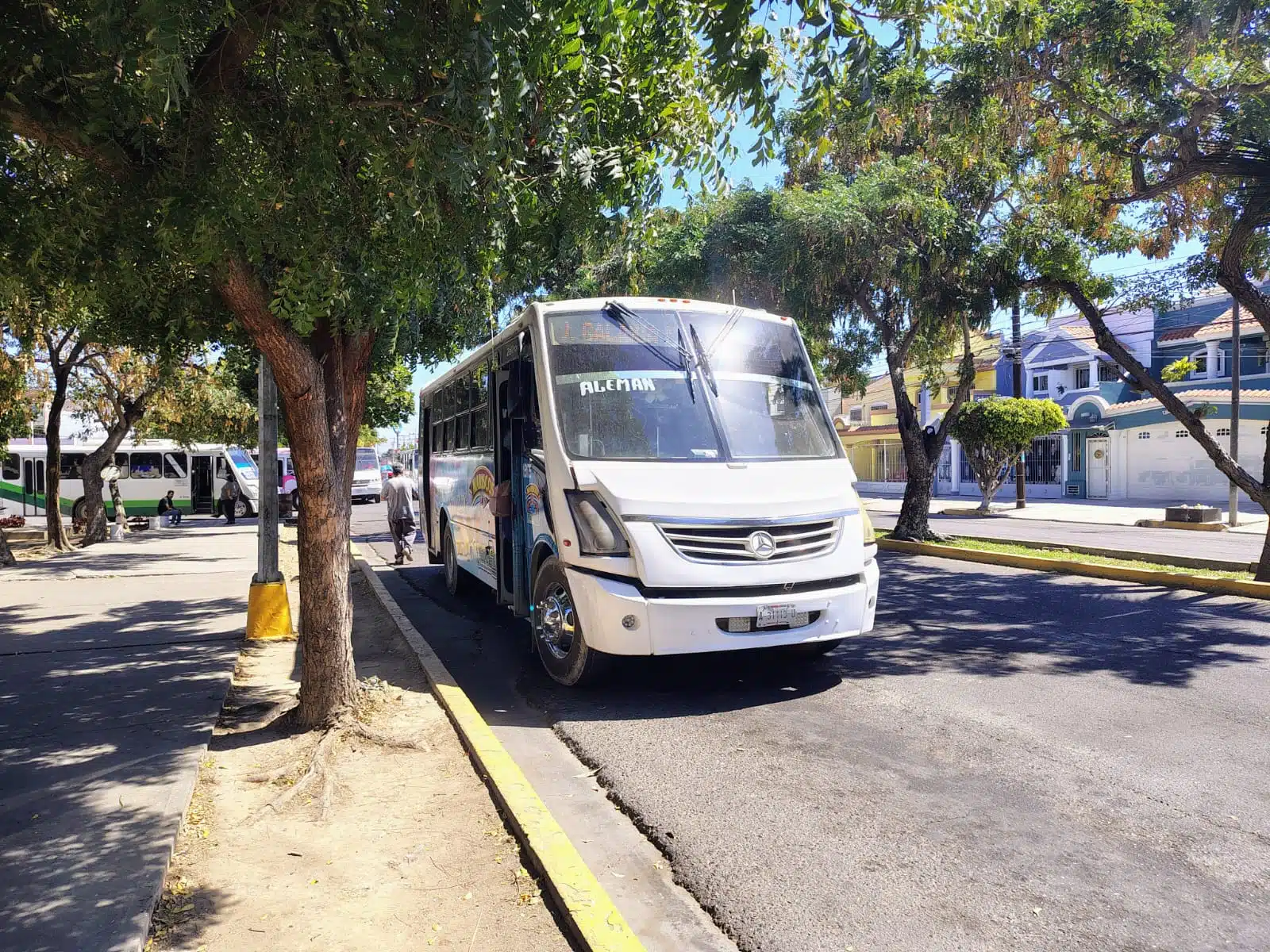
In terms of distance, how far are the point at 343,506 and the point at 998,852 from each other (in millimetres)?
4306

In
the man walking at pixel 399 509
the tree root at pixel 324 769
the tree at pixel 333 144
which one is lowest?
the tree root at pixel 324 769

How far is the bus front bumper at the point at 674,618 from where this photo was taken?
579cm

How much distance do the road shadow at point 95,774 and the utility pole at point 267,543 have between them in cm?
A: 32

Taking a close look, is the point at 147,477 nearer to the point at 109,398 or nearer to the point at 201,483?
the point at 201,483

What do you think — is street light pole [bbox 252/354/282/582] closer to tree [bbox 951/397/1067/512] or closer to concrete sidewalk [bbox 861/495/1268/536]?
concrete sidewalk [bbox 861/495/1268/536]

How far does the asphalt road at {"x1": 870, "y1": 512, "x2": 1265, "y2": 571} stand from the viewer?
1603 centimetres

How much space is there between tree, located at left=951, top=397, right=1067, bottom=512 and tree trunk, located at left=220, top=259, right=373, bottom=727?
22.8m

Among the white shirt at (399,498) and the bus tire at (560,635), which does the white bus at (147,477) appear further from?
the bus tire at (560,635)

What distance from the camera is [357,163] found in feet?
20.4

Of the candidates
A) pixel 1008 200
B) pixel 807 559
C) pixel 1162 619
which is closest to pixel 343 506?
pixel 807 559

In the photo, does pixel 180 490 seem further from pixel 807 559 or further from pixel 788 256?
pixel 807 559

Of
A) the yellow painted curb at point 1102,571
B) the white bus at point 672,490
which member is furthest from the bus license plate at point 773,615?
the yellow painted curb at point 1102,571

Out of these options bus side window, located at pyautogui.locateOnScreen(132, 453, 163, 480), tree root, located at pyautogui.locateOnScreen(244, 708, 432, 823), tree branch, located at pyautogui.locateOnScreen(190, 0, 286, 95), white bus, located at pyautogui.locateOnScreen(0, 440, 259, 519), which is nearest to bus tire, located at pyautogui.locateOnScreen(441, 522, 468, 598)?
tree root, located at pyautogui.locateOnScreen(244, 708, 432, 823)

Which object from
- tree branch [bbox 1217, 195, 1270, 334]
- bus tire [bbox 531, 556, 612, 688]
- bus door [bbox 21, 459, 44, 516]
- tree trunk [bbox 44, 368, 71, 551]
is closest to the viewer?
bus tire [bbox 531, 556, 612, 688]
